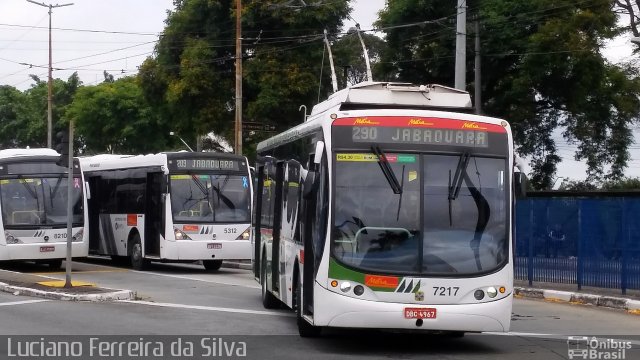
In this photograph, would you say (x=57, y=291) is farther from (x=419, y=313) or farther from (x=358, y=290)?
(x=419, y=313)

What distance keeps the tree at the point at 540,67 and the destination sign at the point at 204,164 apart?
10.8 m

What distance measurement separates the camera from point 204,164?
25.0 m

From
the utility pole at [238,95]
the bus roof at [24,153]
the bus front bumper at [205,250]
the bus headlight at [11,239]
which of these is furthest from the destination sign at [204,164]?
the utility pole at [238,95]

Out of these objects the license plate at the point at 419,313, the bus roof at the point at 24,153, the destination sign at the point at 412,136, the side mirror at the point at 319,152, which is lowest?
the license plate at the point at 419,313

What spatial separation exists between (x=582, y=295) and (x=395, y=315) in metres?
8.36

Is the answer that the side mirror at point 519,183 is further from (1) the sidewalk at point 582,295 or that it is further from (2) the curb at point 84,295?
(2) the curb at point 84,295

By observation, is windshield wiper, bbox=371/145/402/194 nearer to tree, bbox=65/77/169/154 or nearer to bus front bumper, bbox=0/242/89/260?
bus front bumper, bbox=0/242/89/260

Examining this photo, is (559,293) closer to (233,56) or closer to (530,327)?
(530,327)

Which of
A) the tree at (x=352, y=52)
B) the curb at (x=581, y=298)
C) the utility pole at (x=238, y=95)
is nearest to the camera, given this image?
the curb at (x=581, y=298)

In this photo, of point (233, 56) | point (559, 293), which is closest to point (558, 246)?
point (559, 293)

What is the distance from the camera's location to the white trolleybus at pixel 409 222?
38.0ft

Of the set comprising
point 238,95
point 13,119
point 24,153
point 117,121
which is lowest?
point 24,153

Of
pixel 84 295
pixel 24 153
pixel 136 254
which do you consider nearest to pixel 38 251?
pixel 136 254

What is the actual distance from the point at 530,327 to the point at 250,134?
2637cm
